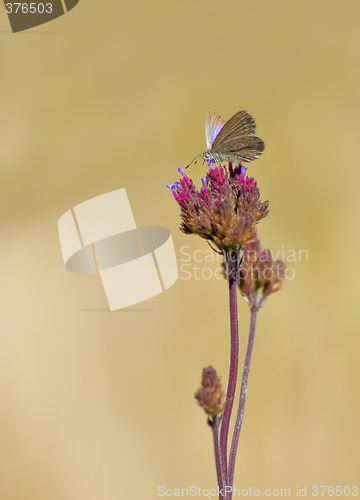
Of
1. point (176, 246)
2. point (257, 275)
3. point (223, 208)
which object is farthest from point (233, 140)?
point (176, 246)

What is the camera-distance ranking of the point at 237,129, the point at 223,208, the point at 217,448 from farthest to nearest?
the point at 237,129, the point at 223,208, the point at 217,448

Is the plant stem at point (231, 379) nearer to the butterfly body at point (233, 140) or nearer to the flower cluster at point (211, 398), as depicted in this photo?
the flower cluster at point (211, 398)

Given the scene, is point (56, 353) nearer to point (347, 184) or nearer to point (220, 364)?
point (220, 364)

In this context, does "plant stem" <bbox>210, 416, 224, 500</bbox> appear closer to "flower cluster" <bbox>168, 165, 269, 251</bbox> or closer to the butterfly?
"flower cluster" <bbox>168, 165, 269, 251</bbox>

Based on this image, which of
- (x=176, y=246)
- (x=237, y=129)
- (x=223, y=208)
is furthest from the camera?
(x=176, y=246)

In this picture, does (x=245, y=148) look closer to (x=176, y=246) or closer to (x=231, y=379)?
(x=231, y=379)

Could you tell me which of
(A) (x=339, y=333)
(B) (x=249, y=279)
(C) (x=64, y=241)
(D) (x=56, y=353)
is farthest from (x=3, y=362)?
(B) (x=249, y=279)

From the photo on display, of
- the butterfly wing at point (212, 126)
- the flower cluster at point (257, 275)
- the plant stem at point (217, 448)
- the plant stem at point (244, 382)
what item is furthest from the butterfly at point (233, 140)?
the plant stem at point (217, 448)
